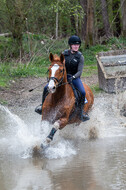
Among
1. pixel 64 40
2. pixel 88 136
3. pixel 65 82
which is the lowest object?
pixel 64 40

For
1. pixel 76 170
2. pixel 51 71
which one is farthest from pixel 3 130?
pixel 76 170

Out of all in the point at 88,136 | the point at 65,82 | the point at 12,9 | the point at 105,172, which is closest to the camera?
the point at 105,172

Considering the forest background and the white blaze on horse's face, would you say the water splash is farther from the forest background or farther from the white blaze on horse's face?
the forest background

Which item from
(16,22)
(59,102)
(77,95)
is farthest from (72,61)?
(16,22)

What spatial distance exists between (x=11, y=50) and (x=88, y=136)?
47.1 feet

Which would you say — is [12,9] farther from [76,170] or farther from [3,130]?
[76,170]

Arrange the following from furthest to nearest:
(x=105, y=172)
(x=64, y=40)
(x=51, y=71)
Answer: (x=64, y=40) < (x=51, y=71) < (x=105, y=172)

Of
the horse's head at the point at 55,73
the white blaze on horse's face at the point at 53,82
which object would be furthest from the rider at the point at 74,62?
the white blaze on horse's face at the point at 53,82

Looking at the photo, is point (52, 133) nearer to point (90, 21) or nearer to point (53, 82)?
point (53, 82)

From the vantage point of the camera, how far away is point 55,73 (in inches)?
251

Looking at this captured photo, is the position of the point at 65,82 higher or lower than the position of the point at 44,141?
higher

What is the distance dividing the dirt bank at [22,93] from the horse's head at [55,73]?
5.93 m

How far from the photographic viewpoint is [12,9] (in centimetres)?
2138

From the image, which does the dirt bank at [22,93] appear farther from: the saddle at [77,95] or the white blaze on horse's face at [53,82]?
the white blaze on horse's face at [53,82]
